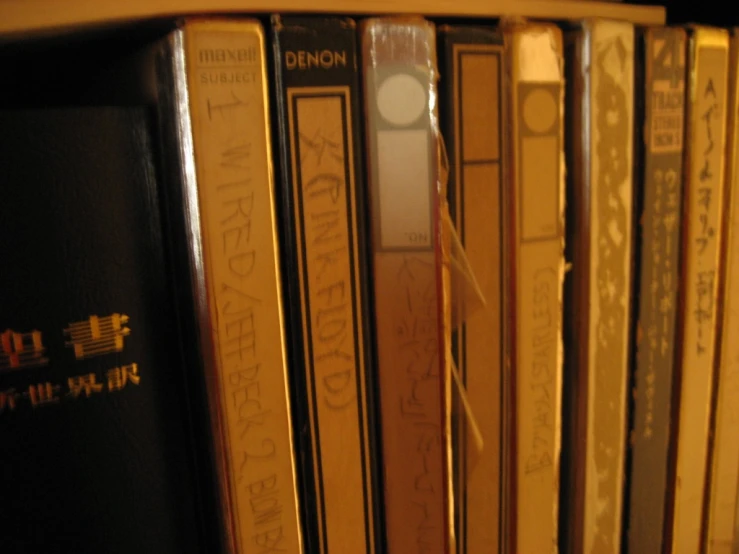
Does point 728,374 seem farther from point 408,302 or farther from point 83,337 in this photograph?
point 83,337

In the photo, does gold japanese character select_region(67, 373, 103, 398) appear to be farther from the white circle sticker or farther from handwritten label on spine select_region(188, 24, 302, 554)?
the white circle sticker

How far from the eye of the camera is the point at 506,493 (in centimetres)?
38

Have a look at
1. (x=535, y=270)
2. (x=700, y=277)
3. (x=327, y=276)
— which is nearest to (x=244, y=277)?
(x=327, y=276)

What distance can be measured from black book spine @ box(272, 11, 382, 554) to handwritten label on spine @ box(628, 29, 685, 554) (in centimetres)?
19

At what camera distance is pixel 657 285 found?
1.27 feet

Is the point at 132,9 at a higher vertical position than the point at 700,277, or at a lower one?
higher

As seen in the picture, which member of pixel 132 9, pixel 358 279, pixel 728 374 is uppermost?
pixel 132 9

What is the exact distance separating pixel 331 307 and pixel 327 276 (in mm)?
17

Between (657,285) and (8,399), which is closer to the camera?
(8,399)

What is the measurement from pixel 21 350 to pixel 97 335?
0.03 meters

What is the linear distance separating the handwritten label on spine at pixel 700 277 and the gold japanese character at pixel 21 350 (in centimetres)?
39

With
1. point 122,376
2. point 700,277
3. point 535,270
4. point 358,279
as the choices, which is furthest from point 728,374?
point 122,376

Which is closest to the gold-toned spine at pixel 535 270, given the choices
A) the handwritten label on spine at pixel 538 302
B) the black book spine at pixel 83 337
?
the handwritten label on spine at pixel 538 302

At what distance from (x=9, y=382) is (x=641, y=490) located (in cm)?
40
